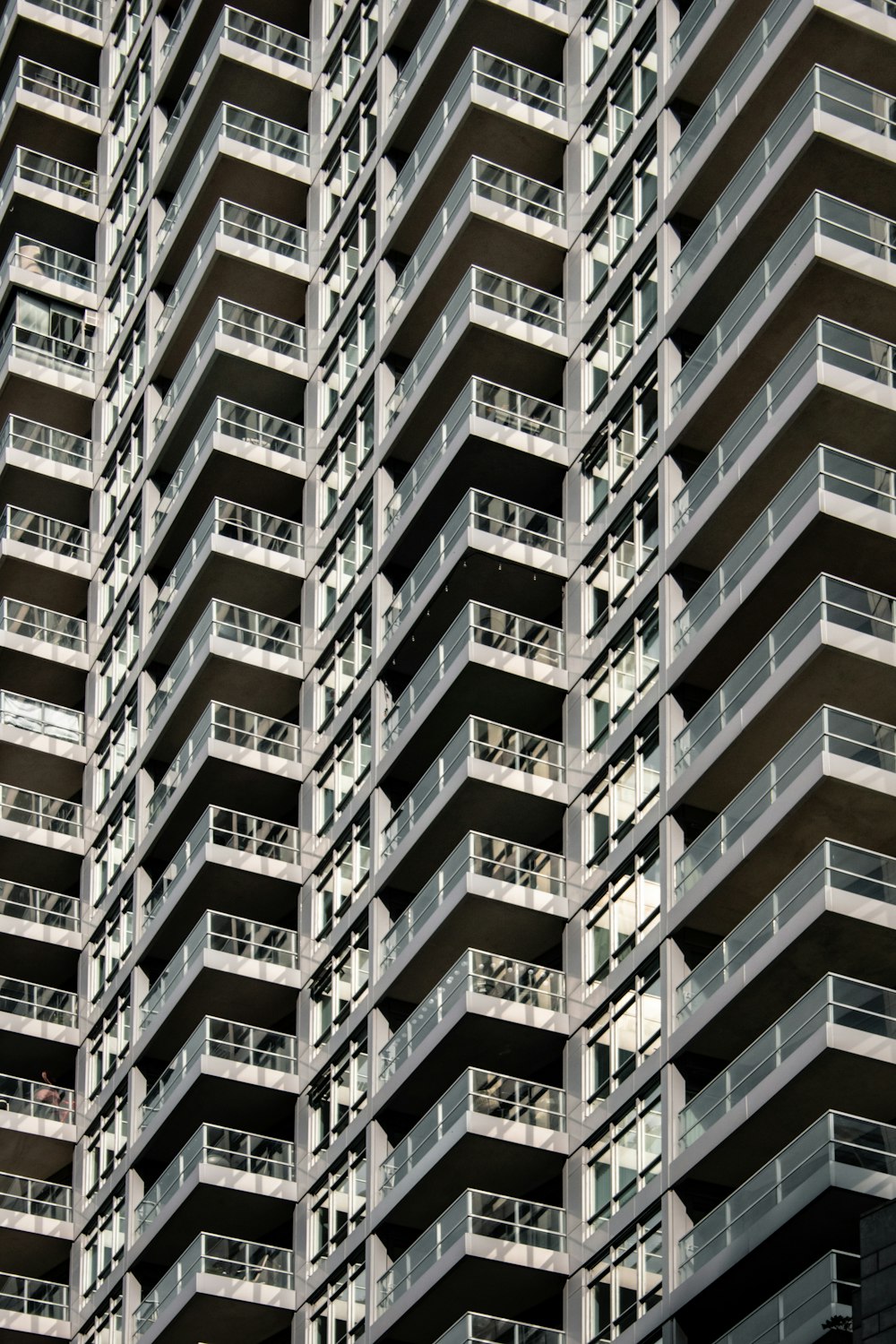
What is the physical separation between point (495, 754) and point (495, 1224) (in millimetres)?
9247

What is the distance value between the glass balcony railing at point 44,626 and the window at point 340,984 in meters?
18.7

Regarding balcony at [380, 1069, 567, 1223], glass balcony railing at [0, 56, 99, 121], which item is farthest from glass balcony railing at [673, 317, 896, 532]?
glass balcony railing at [0, 56, 99, 121]

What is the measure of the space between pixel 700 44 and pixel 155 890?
80.1ft

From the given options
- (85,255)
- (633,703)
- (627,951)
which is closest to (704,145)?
(633,703)

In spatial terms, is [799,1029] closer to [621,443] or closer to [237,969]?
[621,443]

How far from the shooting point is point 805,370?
46000 millimetres

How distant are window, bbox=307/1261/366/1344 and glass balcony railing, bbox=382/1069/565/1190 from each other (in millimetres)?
3590

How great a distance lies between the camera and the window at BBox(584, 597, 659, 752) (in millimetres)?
50219

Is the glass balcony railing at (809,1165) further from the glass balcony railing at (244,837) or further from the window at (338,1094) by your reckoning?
the glass balcony railing at (244,837)

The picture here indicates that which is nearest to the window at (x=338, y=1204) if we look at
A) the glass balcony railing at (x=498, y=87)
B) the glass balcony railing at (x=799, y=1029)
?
the glass balcony railing at (x=799, y=1029)

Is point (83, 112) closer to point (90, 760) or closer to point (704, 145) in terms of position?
point (90, 760)

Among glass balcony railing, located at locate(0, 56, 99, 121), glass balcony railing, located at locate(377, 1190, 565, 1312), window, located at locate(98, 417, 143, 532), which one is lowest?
glass balcony railing, located at locate(377, 1190, 565, 1312)

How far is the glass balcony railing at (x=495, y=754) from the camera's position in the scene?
52.4 m

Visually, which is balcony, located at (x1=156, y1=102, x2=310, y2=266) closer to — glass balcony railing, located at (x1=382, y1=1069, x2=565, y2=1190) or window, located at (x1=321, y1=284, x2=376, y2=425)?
window, located at (x1=321, y1=284, x2=376, y2=425)
